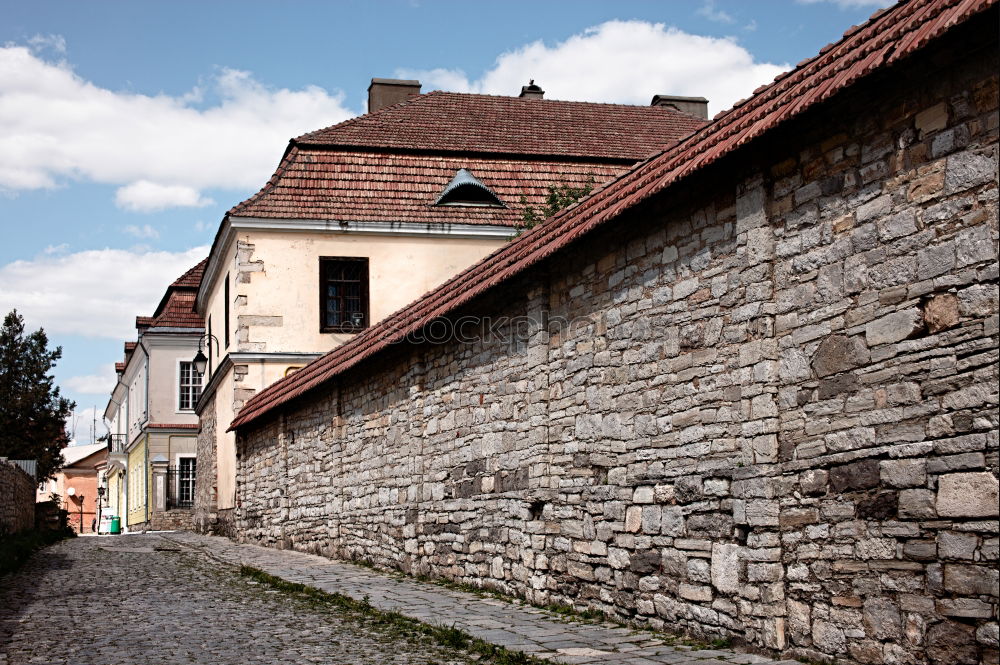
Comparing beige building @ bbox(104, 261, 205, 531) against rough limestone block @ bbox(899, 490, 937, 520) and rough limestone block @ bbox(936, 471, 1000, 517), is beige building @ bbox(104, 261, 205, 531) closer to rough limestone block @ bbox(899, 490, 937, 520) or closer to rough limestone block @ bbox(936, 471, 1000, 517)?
rough limestone block @ bbox(899, 490, 937, 520)

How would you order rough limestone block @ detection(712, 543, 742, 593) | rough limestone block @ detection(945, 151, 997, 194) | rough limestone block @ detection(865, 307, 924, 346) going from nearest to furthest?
rough limestone block @ detection(945, 151, 997, 194)
rough limestone block @ detection(865, 307, 924, 346)
rough limestone block @ detection(712, 543, 742, 593)

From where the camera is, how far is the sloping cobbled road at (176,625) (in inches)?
295

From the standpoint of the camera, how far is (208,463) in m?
26.7

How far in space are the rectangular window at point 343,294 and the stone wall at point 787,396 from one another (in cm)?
1212

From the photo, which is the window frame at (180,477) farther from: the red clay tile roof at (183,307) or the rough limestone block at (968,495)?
the rough limestone block at (968,495)

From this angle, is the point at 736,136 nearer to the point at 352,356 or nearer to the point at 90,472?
the point at 352,356

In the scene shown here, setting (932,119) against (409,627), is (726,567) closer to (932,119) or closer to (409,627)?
(409,627)

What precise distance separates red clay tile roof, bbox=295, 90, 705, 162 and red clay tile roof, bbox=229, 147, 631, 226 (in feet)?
0.93

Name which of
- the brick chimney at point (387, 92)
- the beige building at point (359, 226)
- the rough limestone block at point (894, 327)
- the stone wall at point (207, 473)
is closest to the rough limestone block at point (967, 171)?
the rough limestone block at point (894, 327)

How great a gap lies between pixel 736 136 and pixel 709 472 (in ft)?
7.42

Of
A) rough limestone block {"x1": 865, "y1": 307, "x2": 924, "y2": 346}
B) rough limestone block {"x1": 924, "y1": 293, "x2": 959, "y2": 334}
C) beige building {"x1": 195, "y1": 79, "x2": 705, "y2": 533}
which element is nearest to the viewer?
rough limestone block {"x1": 924, "y1": 293, "x2": 959, "y2": 334}

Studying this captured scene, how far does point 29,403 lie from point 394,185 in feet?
109

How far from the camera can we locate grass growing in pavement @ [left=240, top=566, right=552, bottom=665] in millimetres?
7012

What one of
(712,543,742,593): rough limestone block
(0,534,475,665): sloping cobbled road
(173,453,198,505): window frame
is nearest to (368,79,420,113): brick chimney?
(173,453,198,505): window frame
